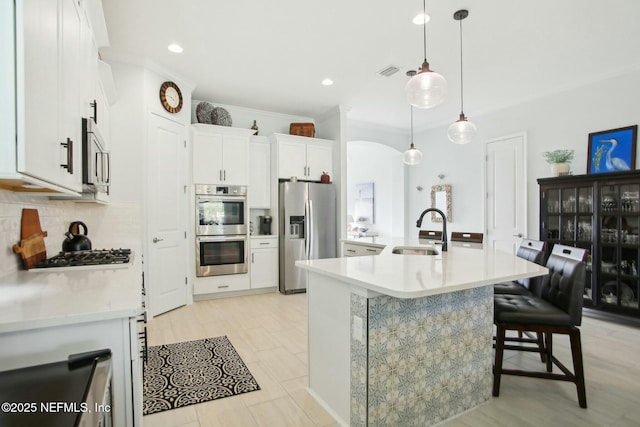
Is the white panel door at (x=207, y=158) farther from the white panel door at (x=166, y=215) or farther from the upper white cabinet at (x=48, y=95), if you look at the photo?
the upper white cabinet at (x=48, y=95)

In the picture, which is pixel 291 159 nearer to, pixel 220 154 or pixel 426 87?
pixel 220 154

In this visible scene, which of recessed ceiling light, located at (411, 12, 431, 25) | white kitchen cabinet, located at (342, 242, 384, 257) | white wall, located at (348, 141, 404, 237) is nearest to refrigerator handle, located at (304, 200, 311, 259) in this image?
white kitchen cabinet, located at (342, 242, 384, 257)

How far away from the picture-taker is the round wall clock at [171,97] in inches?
147

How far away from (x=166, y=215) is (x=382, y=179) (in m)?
4.93

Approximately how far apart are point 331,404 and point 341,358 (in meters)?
0.35

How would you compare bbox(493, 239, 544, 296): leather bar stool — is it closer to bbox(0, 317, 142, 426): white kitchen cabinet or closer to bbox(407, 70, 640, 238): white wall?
bbox(407, 70, 640, 238): white wall

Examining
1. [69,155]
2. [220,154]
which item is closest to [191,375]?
[69,155]

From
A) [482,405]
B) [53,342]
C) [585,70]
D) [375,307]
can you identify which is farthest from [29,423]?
[585,70]

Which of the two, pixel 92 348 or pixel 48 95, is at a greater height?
pixel 48 95

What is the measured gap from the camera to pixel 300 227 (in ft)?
16.0

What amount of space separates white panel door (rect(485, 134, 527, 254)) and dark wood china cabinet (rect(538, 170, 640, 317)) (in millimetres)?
705

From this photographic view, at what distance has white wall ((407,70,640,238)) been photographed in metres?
3.80

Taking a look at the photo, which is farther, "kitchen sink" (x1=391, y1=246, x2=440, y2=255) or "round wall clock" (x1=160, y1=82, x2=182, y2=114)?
"round wall clock" (x1=160, y1=82, x2=182, y2=114)

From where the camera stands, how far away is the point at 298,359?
2627 mm
